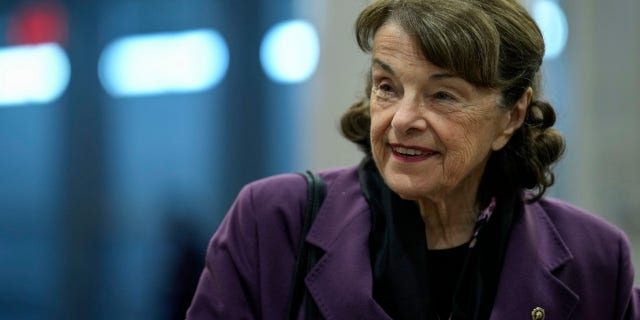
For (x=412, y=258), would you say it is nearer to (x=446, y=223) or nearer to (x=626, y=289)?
(x=446, y=223)

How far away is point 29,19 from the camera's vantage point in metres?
5.30

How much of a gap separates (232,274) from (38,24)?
13.2 ft

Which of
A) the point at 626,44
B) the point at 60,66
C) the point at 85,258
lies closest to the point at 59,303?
the point at 85,258

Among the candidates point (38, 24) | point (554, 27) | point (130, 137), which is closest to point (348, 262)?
point (554, 27)

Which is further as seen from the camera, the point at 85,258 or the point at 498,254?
the point at 85,258

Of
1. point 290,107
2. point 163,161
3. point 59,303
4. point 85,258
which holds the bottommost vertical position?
point 59,303

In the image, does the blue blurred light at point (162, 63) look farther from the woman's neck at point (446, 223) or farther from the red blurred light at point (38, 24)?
the woman's neck at point (446, 223)

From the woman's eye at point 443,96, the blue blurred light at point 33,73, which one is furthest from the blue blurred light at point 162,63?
the woman's eye at point 443,96

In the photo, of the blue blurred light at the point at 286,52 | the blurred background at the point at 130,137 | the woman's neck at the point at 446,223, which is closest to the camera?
the woman's neck at the point at 446,223

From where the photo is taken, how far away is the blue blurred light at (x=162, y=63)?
4707 mm

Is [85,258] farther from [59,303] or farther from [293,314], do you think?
[293,314]

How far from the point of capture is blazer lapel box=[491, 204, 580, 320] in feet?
5.85

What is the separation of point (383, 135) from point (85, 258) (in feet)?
12.2

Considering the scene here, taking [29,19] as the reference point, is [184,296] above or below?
below
